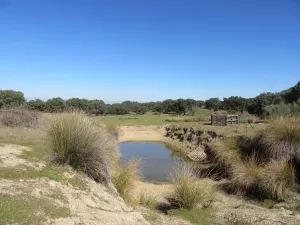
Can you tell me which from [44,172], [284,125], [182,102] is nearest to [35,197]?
[44,172]

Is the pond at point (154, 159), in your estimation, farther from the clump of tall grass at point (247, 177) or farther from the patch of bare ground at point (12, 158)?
the patch of bare ground at point (12, 158)

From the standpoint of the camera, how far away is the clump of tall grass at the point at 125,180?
647cm

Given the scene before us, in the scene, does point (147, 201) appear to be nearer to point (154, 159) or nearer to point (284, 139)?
point (284, 139)

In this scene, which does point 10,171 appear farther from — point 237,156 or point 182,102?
point 182,102

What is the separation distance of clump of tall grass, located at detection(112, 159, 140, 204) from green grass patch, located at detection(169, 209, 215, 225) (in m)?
1.03

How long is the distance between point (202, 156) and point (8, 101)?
16.4 m

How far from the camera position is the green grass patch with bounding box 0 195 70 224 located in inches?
129

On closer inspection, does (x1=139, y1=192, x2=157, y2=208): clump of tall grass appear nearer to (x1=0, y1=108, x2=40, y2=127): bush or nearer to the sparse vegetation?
the sparse vegetation

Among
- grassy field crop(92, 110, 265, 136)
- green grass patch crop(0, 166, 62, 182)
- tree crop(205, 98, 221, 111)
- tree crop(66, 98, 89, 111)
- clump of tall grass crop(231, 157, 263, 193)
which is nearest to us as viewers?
green grass patch crop(0, 166, 62, 182)

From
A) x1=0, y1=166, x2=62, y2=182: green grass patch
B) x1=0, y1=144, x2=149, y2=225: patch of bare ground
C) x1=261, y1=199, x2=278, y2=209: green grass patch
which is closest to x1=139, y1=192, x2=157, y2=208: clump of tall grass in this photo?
x1=0, y1=144, x2=149, y2=225: patch of bare ground

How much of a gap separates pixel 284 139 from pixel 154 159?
25.6ft

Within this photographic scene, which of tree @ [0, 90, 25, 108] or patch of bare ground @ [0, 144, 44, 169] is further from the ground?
tree @ [0, 90, 25, 108]

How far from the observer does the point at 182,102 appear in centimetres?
5066

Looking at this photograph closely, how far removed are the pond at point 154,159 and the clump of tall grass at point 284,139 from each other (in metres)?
3.08
